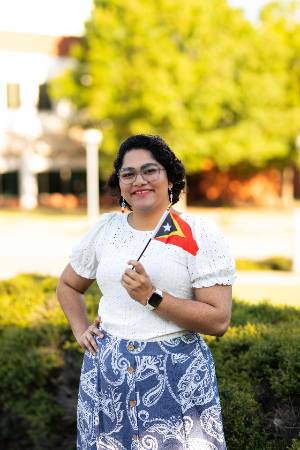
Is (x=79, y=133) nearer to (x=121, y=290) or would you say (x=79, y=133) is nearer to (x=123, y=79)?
(x=123, y=79)

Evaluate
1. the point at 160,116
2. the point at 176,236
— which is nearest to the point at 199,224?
the point at 176,236

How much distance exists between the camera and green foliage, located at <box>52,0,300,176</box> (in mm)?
26016

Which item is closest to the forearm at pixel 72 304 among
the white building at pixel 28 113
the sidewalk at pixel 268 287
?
the sidewalk at pixel 268 287

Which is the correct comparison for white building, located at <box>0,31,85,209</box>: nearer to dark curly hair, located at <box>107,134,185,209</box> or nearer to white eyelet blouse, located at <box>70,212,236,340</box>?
dark curly hair, located at <box>107,134,185,209</box>

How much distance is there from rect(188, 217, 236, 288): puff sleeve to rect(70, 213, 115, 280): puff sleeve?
0.41 metres

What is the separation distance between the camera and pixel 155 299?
2289 mm

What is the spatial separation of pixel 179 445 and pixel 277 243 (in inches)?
640

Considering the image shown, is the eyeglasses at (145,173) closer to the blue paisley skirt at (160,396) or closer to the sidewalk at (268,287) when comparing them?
the blue paisley skirt at (160,396)

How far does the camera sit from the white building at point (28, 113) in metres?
34.4

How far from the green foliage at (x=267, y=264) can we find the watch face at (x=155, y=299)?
10.7 metres

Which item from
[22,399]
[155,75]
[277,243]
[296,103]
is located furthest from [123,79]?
[22,399]

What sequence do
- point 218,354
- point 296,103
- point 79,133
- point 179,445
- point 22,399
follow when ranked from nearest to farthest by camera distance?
point 179,445, point 218,354, point 22,399, point 296,103, point 79,133

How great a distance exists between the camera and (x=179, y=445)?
7.98 feet

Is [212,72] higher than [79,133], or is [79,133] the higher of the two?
[212,72]
